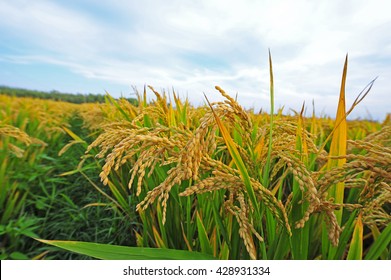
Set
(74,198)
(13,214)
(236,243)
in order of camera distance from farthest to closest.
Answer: (74,198) → (13,214) → (236,243)

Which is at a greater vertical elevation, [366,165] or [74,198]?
[366,165]

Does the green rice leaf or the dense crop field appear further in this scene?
the green rice leaf

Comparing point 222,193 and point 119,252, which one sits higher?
point 222,193

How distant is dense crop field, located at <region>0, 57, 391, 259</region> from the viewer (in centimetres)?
86

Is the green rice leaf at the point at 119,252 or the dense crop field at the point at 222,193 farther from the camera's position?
the green rice leaf at the point at 119,252

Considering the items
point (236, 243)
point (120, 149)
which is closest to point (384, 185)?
point (236, 243)

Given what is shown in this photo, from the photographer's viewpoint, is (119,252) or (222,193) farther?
(222,193)

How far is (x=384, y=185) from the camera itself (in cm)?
86

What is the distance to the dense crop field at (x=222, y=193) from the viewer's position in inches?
33.8

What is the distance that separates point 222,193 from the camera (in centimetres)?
136

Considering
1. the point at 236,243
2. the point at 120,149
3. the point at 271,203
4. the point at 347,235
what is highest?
the point at 120,149

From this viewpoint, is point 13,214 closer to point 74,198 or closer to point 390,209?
point 74,198

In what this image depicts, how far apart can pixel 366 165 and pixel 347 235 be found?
1.42ft

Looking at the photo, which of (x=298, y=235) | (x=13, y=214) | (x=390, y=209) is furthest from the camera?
(x=13, y=214)
